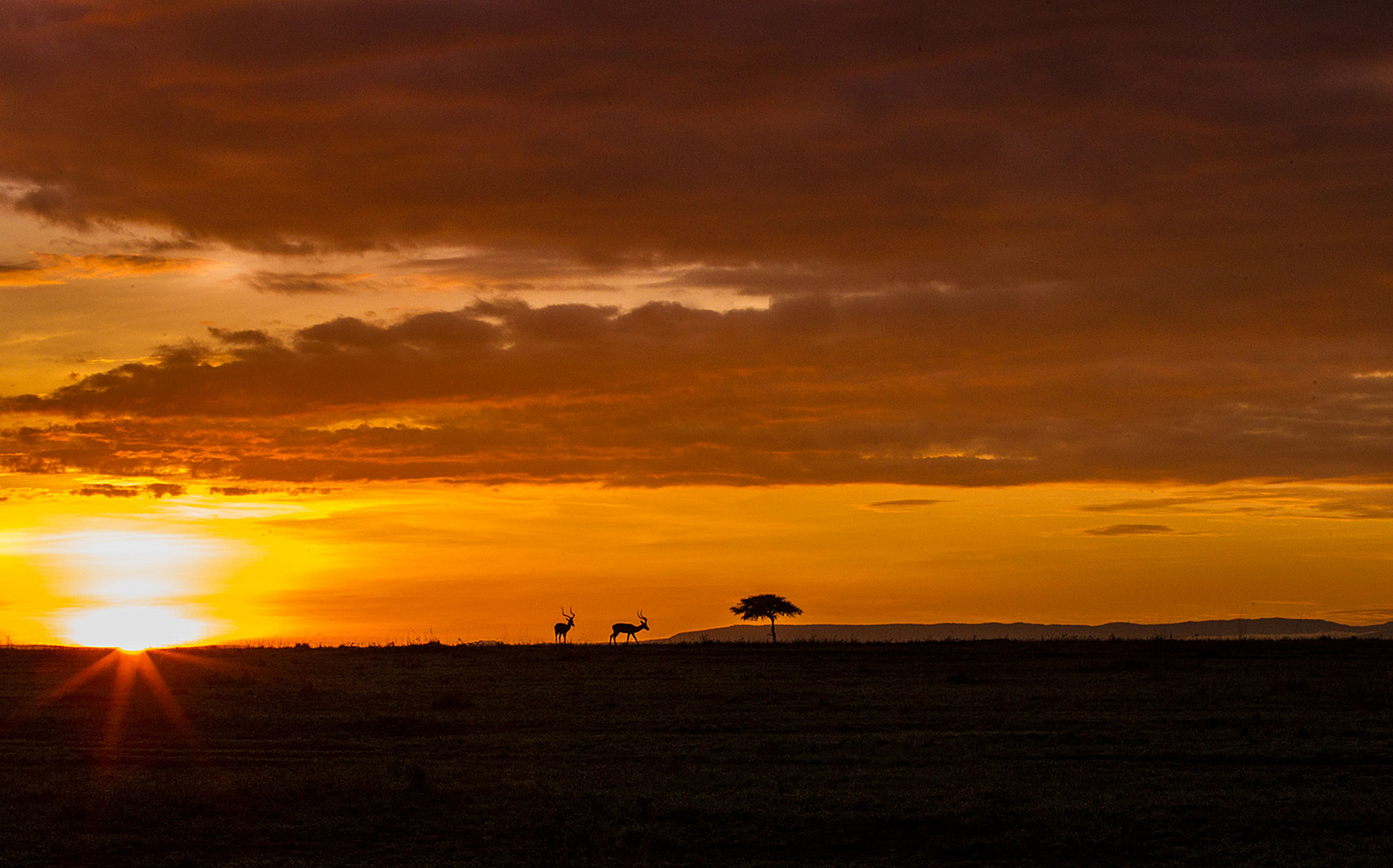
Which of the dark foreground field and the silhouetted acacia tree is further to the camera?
the silhouetted acacia tree

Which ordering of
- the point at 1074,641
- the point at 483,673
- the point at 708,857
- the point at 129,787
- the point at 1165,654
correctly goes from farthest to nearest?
the point at 1074,641 → the point at 1165,654 → the point at 483,673 → the point at 129,787 → the point at 708,857

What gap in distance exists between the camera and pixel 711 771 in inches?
854

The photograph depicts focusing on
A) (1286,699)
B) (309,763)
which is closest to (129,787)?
(309,763)

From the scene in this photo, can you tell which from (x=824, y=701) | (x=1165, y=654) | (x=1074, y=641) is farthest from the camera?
(x=1074, y=641)

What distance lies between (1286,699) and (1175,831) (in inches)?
715

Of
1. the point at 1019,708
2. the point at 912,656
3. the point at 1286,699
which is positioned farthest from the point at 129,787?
the point at 912,656

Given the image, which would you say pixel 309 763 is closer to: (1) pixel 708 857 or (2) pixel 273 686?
(1) pixel 708 857

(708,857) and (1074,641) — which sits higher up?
(1074,641)

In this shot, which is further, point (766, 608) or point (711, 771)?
point (766, 608)

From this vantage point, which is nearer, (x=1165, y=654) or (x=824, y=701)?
(x=824, y=701)

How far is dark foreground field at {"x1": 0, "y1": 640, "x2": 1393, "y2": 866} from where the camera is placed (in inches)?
639

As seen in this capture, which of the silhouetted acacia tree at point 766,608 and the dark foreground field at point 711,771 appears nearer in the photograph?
the dark foreground field at point 711,771

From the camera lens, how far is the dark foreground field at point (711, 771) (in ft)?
53.2

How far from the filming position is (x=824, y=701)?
3266 cm
